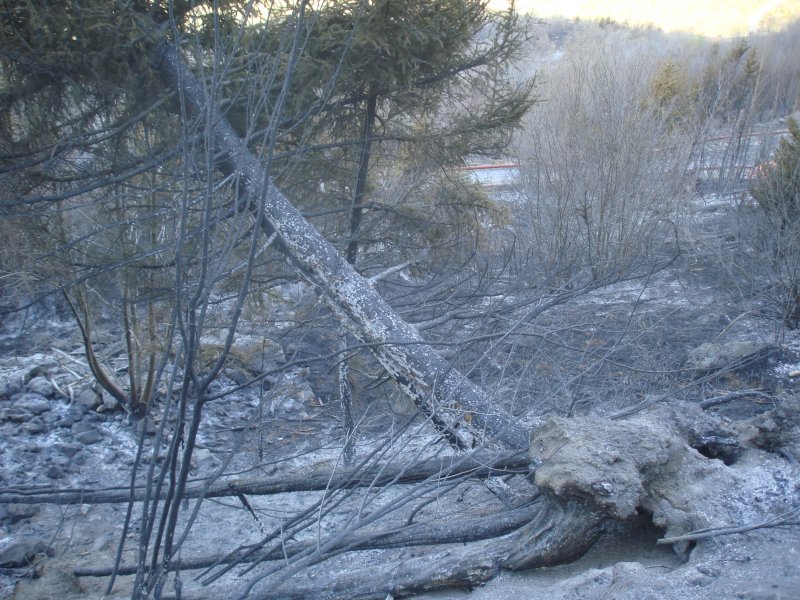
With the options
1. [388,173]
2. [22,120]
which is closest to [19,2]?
[22,120]

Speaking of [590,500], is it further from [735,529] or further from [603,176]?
[603,176]

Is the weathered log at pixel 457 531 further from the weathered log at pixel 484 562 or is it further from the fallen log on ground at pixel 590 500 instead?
the weathered log at pixel 484 562

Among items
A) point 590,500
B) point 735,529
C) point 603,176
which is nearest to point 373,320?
point 590,500

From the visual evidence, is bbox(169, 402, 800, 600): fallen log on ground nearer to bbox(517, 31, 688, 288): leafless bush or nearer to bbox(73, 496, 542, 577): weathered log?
bbox(73, 496, 542, 577): weathered log

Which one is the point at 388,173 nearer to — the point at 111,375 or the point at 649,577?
the point at 111,375

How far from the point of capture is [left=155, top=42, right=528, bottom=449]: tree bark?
412cm

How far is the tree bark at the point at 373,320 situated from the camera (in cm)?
412

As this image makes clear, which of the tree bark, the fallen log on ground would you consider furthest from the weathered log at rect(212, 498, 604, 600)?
the tree bark

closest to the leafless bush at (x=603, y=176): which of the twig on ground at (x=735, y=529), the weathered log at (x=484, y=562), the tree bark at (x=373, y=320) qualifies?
the tree bark at (x=373, y=320)

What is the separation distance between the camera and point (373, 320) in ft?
14.7

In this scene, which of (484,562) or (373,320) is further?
(373,320)

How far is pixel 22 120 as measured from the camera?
208 inches

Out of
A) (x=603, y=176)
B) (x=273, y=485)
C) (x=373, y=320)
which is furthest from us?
(x=603, y=176)

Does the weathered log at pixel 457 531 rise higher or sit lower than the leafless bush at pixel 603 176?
lower
